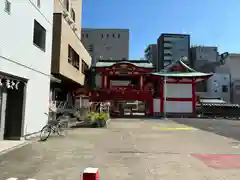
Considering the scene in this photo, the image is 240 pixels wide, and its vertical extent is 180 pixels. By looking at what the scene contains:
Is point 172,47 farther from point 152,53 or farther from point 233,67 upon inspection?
point 233,67

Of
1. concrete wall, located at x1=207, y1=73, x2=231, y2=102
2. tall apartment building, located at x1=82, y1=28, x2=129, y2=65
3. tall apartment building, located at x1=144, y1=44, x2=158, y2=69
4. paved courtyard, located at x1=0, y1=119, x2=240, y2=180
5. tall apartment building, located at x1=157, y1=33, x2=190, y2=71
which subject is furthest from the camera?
tall apartment building, located at x1=144, y1=44, x2=158, y2=69

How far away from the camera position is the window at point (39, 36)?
15.8 metres

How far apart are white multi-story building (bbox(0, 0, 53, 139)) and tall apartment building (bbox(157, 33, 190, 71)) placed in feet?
Answer: 360

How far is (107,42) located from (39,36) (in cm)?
7271

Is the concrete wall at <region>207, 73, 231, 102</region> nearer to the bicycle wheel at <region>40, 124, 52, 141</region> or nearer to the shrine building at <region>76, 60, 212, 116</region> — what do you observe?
the shrine building at <region>76, 60, 212, 116</region>

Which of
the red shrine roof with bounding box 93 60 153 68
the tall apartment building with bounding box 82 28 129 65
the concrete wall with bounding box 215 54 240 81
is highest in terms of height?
the tall apartment building with bounding box 82 28 129 65

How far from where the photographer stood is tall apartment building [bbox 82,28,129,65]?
8719 cm

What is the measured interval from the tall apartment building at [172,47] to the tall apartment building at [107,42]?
3912cm

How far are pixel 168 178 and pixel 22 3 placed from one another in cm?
970

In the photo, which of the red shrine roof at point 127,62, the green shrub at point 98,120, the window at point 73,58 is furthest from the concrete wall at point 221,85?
the green shrub at point 98,120

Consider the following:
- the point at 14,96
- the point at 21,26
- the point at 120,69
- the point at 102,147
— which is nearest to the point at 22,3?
the point at 21,26

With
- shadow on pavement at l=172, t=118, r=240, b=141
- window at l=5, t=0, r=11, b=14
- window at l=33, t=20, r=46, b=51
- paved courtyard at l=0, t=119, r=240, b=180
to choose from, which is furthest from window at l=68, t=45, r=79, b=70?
paved courtyard at l=0, t=119, r=240, b=180

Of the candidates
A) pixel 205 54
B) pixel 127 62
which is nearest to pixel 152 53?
pixel 205 54

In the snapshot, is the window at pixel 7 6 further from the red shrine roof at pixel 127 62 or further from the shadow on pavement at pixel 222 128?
the red shrine roof at pixel 127 62
